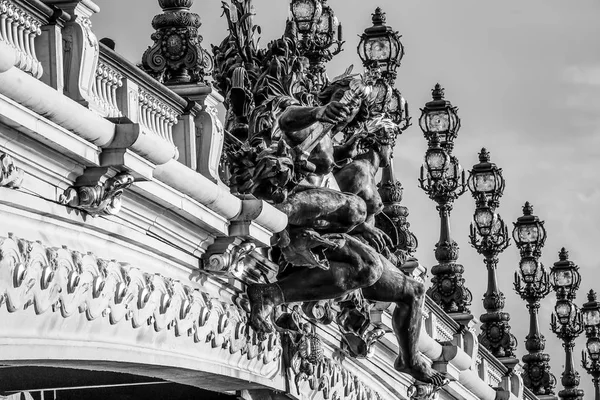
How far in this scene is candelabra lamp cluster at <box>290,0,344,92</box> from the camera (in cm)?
2853

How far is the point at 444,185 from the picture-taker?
37750 millimetres

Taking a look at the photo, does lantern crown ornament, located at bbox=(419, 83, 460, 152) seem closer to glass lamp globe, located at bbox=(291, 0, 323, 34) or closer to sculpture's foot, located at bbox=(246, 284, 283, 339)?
glass lamp globe, located at bbox=(291, 0, 323, 34)

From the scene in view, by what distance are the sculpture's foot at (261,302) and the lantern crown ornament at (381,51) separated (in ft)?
23.4

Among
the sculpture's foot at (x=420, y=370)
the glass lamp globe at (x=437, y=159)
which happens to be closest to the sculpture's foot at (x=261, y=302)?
the sculpture's foot at (x=420, y=370)

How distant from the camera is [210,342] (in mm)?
25078

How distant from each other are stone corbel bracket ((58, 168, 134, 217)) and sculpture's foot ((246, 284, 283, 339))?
479 cm

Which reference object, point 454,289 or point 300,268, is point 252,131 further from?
point 454,289

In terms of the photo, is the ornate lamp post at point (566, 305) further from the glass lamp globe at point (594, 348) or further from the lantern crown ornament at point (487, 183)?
the lantern crown ornament at point (487, 183)

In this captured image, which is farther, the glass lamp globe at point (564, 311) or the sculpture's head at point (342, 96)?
the glass lamp globe at point (564, 311)

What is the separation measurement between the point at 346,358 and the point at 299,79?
5735 millimetres

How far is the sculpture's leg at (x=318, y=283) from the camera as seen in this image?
2620cm

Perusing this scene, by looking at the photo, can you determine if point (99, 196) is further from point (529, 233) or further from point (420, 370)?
point (529, 233)

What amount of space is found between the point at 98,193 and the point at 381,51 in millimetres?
12306

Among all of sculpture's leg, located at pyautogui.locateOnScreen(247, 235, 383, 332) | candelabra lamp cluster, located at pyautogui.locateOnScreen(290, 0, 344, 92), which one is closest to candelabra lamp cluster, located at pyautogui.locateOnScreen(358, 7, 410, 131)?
candelabra lamp cluster, located at pyautogui.locateOnScreen(290, 0, 344, 92)
